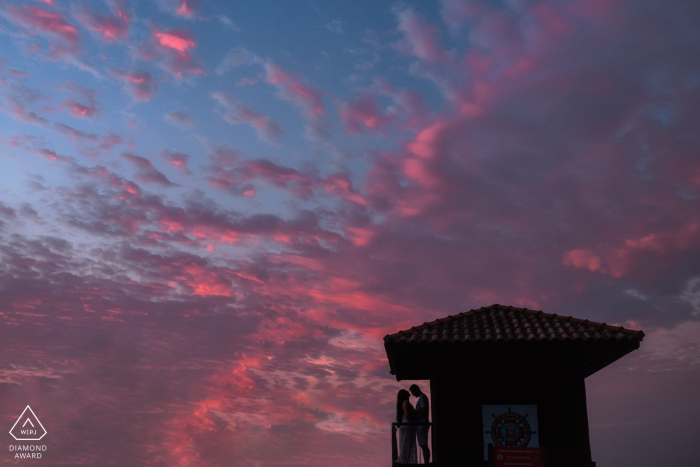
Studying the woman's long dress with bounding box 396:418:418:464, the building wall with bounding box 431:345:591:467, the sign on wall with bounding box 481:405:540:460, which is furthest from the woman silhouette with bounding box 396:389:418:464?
the sign on wall with bounding box 481:405:540:460

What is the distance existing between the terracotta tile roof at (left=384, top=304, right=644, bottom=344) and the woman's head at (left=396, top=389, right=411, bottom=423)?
142 centimetres

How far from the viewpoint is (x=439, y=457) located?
47.5 feet

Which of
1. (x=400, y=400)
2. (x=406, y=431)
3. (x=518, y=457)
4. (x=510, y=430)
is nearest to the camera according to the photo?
(x=518, y=457)

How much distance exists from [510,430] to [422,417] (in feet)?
7.96

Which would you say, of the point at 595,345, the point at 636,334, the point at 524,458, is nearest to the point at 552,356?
the point at 595,345

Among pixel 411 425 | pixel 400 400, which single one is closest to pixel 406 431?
pixel 411 425

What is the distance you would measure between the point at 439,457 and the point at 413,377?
5.11m

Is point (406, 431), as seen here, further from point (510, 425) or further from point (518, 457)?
point (518, 457)

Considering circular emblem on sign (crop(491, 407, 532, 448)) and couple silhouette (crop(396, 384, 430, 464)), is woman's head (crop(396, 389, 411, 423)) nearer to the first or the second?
couple silhouette (crop(396, 384, 430, 464))

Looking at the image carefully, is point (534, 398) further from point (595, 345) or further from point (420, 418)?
point (420, 418)

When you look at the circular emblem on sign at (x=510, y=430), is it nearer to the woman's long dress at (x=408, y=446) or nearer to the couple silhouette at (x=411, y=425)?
the couple silhouette at (x=411, y=425)

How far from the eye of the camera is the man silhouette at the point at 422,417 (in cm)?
1438

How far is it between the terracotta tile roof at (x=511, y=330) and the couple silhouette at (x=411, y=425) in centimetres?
157

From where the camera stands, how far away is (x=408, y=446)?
48.0ft
